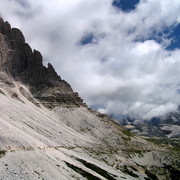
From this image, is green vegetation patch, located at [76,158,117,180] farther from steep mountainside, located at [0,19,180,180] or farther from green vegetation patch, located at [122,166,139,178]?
green vegetation patch, located at [122,166,139,178]

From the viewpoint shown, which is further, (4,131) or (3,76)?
(3,76)

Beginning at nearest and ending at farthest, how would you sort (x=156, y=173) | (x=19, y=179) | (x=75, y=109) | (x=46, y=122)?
(x=19, y=179) < (x=156, y=173) < (x=46, y=122) < (x=75, y=109)

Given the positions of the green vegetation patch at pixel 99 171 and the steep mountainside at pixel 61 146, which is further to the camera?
the green vegetation patch at pixel 99 171

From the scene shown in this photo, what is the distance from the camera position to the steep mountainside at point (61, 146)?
A: 2154 inches

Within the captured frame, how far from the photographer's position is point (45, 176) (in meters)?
49.1

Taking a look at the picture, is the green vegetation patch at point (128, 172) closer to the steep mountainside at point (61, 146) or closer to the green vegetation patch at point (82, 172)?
the steep mountainside at point (61, 146)

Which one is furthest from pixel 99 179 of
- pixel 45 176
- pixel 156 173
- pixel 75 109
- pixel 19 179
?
pixel 75 109

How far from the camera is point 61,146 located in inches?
3612

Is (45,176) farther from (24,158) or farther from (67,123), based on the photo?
(67,123)

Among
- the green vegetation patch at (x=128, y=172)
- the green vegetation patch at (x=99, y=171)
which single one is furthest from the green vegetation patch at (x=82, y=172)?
the green vegetation patch at (x=128, y=172)

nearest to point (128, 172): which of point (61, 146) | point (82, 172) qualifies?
point (61, 146)

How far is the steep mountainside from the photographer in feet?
180

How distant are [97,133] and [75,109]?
36.9 m

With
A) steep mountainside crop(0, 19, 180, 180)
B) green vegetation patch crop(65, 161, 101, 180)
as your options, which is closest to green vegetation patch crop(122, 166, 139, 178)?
steep mountainside crop(0, 19, 180, 180)
